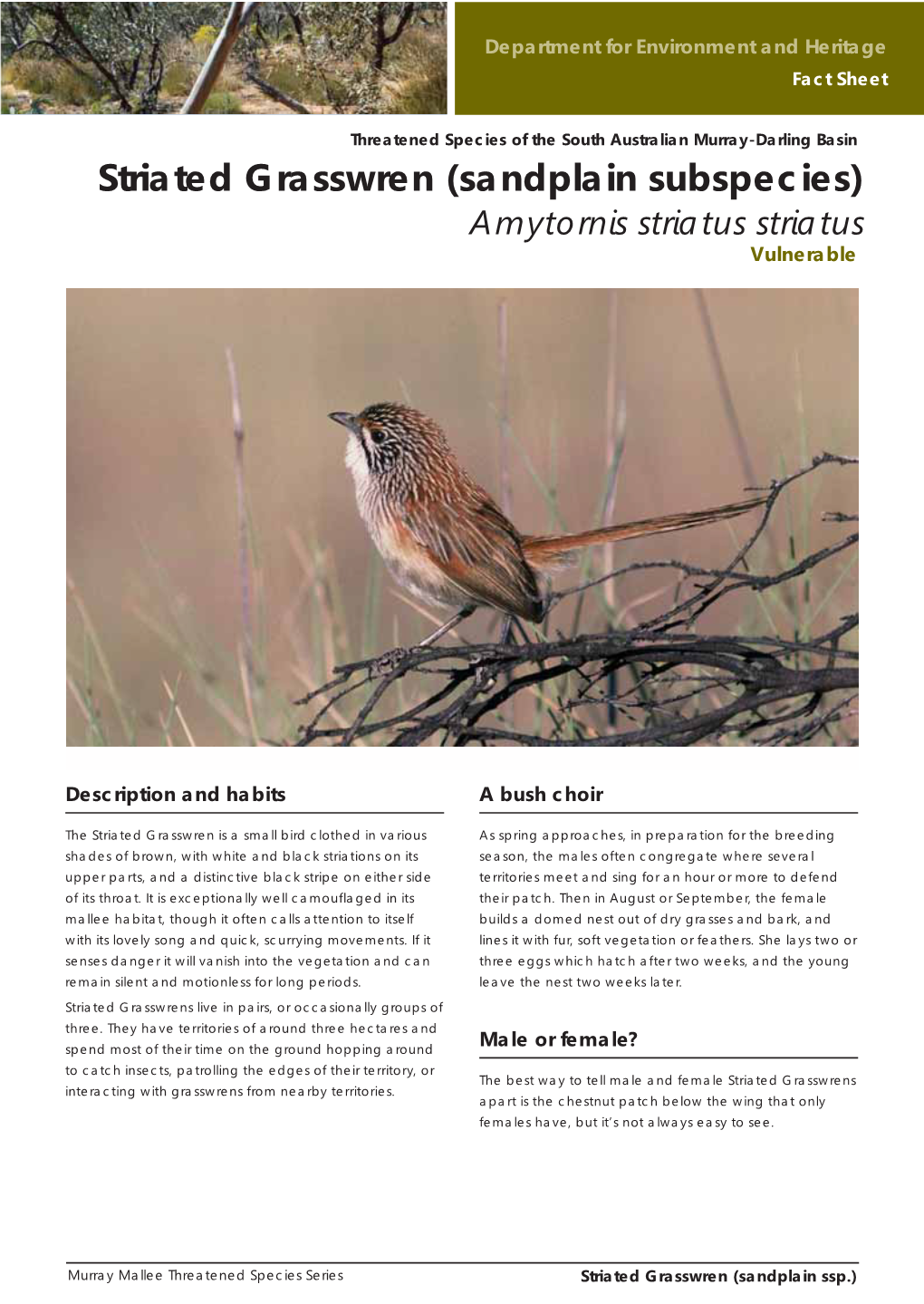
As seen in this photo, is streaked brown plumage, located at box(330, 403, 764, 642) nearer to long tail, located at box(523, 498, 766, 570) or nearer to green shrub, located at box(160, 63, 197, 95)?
long tail, located at box(523, 498, 766, 570)

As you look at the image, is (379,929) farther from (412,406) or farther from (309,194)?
(309,194)

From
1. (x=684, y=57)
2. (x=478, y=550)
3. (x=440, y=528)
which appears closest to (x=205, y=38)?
(x=684, y=57)

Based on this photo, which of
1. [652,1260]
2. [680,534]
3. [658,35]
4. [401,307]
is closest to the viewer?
[652,1260]

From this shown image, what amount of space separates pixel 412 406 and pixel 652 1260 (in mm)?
2771

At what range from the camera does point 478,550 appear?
441cm

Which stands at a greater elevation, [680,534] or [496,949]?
[680,534]

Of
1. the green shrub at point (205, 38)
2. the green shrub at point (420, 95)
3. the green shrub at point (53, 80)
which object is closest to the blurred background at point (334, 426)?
the green shrub at point (420, 95)

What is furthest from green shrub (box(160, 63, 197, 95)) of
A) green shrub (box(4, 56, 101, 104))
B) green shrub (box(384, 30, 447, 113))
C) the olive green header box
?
the olive green header box

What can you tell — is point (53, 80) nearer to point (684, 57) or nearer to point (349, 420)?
point (349, 420)

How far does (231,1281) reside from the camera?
3.85 meters

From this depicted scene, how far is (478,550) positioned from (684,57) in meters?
1.61

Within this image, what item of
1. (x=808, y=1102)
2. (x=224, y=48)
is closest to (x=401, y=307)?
(x=224, y=48)

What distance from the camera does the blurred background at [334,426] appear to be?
563cm

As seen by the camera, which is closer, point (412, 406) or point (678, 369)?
point (412, 406)
